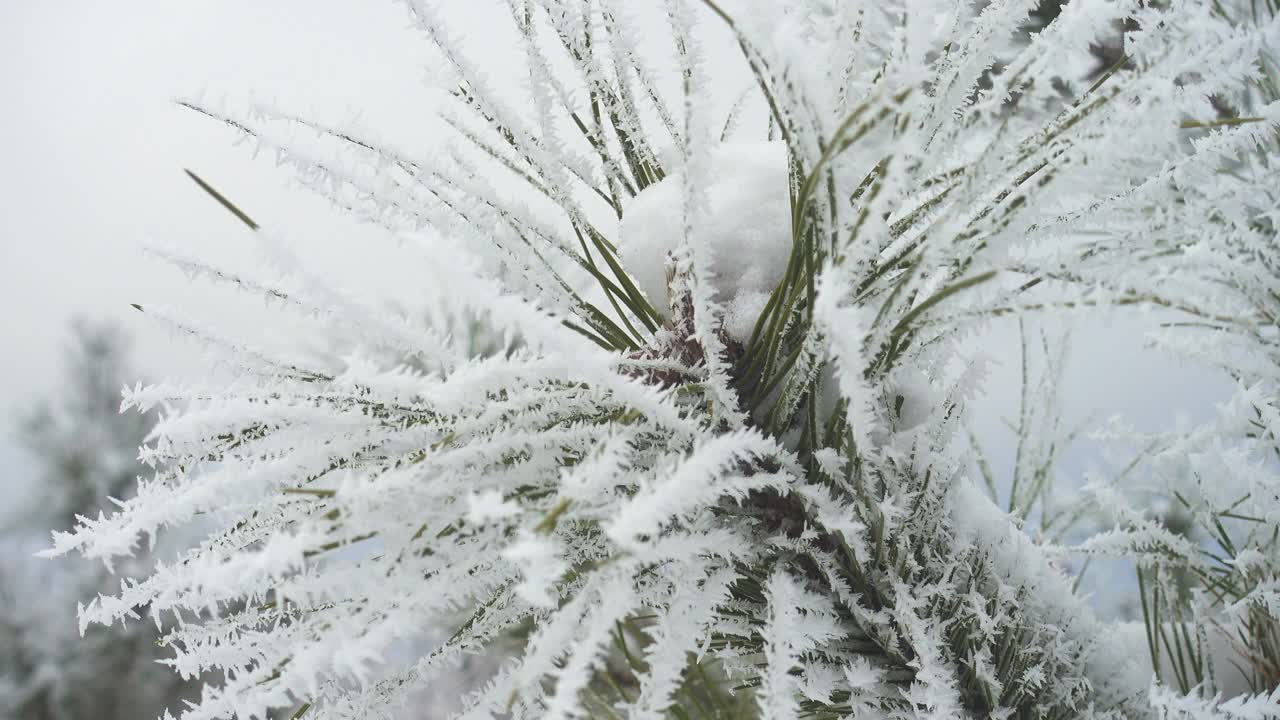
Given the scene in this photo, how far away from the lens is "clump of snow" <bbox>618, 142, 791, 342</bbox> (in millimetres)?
412

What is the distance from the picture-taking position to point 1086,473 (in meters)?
0.60

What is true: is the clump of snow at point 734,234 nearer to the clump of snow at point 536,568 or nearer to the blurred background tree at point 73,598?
the clump of snow at point 536,568

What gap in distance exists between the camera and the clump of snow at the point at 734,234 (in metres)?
0.41

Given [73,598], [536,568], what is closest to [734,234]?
[536,568]

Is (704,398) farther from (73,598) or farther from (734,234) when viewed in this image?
(73,598)

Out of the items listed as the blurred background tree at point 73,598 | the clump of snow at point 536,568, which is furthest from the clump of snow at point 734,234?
the blurred background tree at point 73,598

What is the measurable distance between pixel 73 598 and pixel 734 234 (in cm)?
383

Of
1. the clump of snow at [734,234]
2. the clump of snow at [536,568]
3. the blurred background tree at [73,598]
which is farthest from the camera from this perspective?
the blurred background tree at [73,598]

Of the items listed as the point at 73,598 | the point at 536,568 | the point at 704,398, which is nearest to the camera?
the point at 536,568

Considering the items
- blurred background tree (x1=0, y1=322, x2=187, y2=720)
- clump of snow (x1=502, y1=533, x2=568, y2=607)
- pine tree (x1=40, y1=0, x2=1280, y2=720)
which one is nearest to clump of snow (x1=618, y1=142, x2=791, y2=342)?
pine tree (x1=40, y1=0, x2=1280, y2=720)

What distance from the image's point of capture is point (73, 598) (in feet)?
10.4

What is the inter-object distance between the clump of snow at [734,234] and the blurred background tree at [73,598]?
3143mm

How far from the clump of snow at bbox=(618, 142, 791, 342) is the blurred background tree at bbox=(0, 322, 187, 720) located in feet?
10.3

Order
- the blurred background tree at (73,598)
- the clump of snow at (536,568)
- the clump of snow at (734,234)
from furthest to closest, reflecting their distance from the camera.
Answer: the blurred background tree at (73,598)
the clump of snow at (734,234)
the clump of snow at (536,568)
